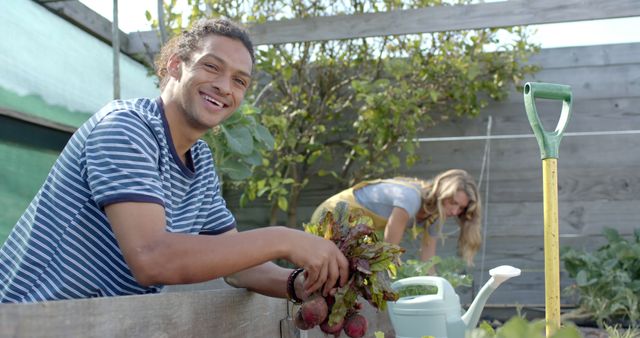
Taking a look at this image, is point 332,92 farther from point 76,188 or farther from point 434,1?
point 76,188

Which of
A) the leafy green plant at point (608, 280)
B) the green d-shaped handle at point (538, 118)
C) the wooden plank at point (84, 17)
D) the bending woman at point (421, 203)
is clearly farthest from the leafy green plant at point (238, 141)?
the green d-shaped handle at point (538, 118)

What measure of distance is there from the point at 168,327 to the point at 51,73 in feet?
7.87

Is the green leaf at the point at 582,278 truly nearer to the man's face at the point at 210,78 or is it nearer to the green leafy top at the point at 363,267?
the green leafy top at the point at 363,267

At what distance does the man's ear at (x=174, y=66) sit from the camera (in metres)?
1.48

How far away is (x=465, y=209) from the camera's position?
3.62 m

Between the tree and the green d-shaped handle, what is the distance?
102 inches

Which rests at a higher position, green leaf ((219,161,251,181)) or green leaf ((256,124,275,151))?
green leaf ((256,124,275,151))

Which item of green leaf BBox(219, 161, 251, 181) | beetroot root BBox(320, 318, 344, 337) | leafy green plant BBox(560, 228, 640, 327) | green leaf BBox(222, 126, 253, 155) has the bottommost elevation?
leafy green plant BBox(560, 228, 640, 327)

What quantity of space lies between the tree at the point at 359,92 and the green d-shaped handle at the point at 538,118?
2594 mm

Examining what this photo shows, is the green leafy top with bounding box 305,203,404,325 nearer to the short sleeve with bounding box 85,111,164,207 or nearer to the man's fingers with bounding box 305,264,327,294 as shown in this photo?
the man's fingers with bounding box 305,264,327,294

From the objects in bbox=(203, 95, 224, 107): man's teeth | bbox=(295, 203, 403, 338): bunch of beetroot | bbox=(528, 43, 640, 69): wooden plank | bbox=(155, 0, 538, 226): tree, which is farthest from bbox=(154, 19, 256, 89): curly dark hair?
bbox=(528, 43, 640, 69): wooden plank

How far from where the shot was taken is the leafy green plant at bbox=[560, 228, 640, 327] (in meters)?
3.47

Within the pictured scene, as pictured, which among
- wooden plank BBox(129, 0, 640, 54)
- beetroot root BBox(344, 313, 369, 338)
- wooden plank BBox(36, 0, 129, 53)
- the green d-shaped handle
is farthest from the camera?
wooden plank BBox(129, 0, 640, 54)

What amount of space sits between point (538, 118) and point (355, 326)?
567 mm
